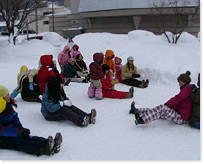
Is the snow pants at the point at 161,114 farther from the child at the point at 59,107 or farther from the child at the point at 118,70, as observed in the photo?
the child at the point at 118,70

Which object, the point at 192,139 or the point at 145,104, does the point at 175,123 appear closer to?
the point at 192,139

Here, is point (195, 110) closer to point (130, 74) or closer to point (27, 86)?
point (130, 74)

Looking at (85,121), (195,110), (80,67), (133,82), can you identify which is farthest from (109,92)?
(80,67)

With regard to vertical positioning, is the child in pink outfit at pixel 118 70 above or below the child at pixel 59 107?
above

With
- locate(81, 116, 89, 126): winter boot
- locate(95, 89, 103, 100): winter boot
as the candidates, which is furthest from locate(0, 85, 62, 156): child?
locate(95, 89, 103, 100): winter boot

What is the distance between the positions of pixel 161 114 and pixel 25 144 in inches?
92.8

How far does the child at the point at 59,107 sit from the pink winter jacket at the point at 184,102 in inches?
62.3

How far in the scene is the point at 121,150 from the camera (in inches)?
141

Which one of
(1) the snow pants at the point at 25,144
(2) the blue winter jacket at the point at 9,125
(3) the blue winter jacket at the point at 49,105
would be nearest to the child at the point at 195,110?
→ (3) the blue winter jacket at the point at 49,105

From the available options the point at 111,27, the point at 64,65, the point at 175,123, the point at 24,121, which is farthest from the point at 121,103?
the point at 111,27

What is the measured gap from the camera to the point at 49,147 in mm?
3420

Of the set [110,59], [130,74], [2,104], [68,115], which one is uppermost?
[110,59]

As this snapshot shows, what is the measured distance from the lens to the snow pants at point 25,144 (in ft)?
11.3

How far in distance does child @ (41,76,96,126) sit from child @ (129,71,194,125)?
1.02 meters
